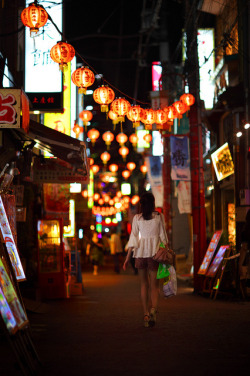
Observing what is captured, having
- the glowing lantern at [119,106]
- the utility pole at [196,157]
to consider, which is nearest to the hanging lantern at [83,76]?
the glowing lantern at [119,106]

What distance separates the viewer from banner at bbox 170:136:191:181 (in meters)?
21.5

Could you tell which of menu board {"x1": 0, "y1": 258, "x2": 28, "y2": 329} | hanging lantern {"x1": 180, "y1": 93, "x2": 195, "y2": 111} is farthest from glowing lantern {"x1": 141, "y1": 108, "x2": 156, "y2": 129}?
menu board {"x1": 0, "y1": 258, "x2": 28, "y2": 329}

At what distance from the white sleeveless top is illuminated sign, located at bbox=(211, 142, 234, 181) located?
10983 millimetres

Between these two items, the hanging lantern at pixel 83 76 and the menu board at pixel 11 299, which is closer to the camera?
the menu board at pixel 11 299

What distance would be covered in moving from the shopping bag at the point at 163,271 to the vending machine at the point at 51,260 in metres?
6.81

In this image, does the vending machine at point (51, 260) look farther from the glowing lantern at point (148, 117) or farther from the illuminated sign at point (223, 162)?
the illuminated sign at point (223, 162)

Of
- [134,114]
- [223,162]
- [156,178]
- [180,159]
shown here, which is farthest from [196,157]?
[156,178]

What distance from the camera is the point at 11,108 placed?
9836 millimetres

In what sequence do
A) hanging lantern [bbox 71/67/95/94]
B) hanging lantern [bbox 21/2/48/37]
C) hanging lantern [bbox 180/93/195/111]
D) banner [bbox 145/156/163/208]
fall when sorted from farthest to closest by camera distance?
banner [bbox 145/156/163/208]
hanging lantern [bbox 180/93/195/111]
hanging lantern [bbox 71/67/95/94]
hanging lantern [bbox 21/2/48/37]

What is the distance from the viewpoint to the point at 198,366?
6.67 m

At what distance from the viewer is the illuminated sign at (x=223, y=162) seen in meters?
20.9

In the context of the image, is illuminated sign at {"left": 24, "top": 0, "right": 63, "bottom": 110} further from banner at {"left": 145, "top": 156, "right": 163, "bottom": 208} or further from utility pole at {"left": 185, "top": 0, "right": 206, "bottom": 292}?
banner at {"left": 145, "top": 156, "right": 163, "bottom": 208}

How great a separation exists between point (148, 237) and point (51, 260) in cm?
698

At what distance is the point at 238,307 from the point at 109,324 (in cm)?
404
